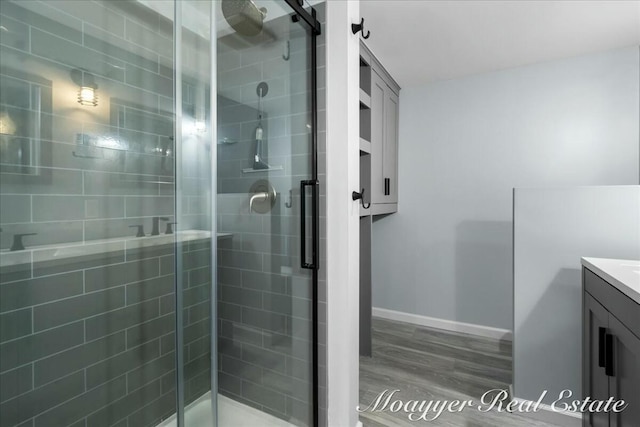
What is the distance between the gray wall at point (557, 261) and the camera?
153 centimetres

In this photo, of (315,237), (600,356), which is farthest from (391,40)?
(600,356)

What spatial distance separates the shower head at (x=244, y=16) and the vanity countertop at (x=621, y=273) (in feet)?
5.04

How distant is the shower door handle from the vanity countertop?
1.08m

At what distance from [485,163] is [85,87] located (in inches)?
111

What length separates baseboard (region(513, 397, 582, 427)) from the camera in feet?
5.28

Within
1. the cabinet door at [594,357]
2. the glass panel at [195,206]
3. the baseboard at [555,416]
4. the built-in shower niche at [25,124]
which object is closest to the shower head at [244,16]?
the glass panel at [195,206]

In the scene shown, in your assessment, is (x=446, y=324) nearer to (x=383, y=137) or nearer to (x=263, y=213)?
(x=383, y=137)

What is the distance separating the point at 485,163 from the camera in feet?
9.02

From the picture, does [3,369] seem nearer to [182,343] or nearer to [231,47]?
[182,343]

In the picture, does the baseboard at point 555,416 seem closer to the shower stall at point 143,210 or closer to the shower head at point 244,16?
the shower stall at point 143,210

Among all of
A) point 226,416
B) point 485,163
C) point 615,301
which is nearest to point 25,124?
point 226,416

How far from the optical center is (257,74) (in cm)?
→ 128

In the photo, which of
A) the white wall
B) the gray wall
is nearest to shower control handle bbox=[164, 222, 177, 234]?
the gray wall

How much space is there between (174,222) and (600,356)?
→ 162 centimetres
